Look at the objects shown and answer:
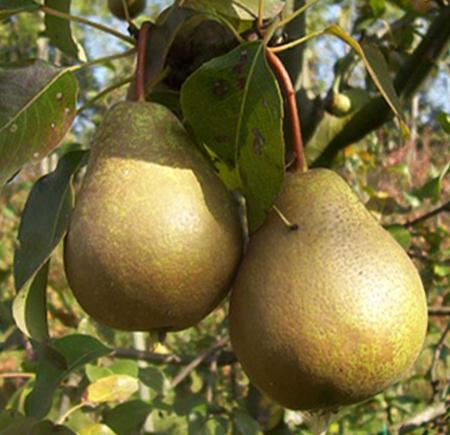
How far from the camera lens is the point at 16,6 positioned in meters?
0.89

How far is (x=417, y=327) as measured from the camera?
0.72 m

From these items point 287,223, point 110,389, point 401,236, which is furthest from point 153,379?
point 287,223

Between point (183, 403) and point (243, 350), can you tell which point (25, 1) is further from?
point (183, 403)

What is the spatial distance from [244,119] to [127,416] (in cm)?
60

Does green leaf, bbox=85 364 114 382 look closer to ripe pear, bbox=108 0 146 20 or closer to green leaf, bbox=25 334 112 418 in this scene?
green leaf, bbox=25 334 112 418

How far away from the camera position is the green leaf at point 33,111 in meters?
0.77

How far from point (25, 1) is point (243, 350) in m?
0.49

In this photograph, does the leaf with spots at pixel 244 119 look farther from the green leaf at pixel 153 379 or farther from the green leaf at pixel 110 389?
the green leaf at pixel 153 379

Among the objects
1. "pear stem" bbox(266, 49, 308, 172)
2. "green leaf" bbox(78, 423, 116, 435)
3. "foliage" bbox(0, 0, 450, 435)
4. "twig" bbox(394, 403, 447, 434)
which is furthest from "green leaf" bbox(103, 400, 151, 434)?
"pear stem" bbox(266, 49, 308, 172)

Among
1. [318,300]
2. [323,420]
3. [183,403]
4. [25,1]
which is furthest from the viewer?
[183,403]

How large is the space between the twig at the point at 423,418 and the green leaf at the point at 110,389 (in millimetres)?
418

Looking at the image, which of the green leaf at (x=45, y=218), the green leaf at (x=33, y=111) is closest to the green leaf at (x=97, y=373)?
the green leaf at (x=45, y=218)

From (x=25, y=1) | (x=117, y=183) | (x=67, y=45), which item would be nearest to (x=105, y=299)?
(x=117, y=183)

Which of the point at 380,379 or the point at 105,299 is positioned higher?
the point at 105,299
